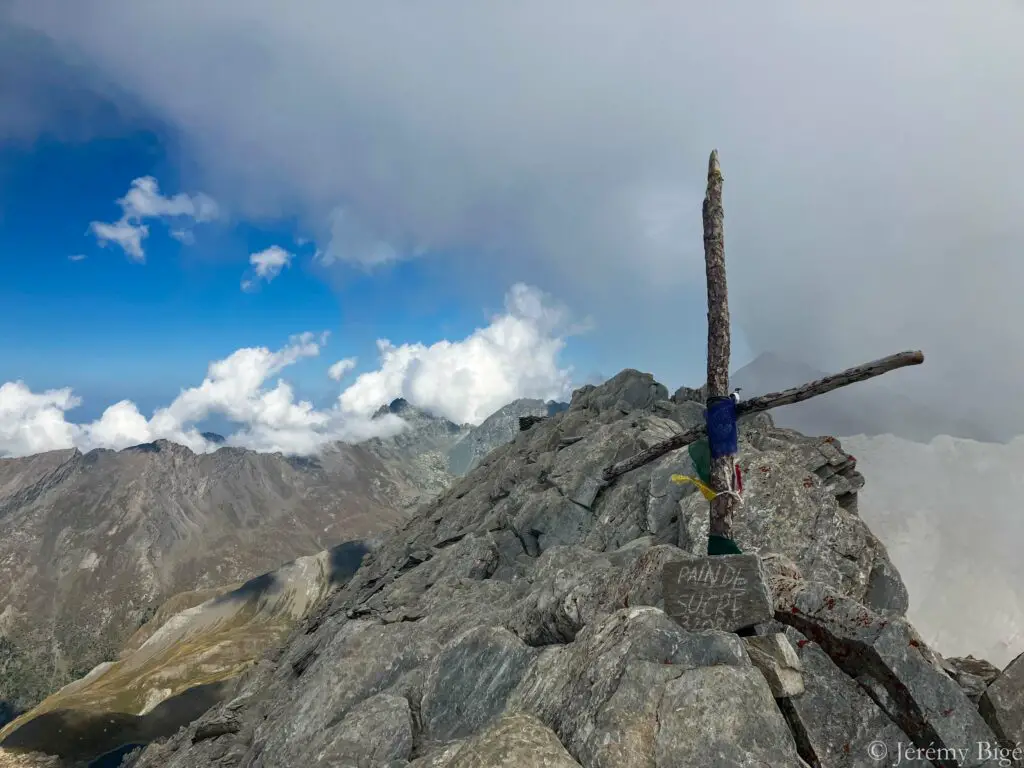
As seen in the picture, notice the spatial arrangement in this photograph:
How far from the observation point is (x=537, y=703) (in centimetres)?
1400

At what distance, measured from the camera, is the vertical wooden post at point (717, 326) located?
18016 millimetres

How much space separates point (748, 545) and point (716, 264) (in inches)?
488

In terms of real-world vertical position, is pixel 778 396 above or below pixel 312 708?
above

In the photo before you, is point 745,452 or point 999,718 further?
point 745,452

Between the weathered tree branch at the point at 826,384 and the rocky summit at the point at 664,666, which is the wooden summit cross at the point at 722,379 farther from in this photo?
the rocky summit at the point at 664,666

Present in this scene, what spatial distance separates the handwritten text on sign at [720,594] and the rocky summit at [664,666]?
5cm

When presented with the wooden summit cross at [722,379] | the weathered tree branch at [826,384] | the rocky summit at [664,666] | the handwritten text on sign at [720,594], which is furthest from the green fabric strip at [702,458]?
the handwritten text on sign at [720,594]

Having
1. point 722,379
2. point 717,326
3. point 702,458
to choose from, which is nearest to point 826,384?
point 722,379

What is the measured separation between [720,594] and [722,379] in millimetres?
7712

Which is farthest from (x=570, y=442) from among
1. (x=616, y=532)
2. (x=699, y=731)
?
(x=699, y=731)

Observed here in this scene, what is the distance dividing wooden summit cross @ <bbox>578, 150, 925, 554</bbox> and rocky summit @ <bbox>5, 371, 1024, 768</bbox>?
7.44 ft

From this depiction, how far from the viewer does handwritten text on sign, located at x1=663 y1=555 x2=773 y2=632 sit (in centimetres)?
1391

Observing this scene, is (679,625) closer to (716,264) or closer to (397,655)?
(716,264)

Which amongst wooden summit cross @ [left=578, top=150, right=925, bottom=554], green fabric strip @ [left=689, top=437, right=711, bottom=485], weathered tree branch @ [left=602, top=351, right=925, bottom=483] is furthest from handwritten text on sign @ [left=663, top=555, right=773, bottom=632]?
weathered tree branch @ [left=602, top=351, right=925, bottom=483]
